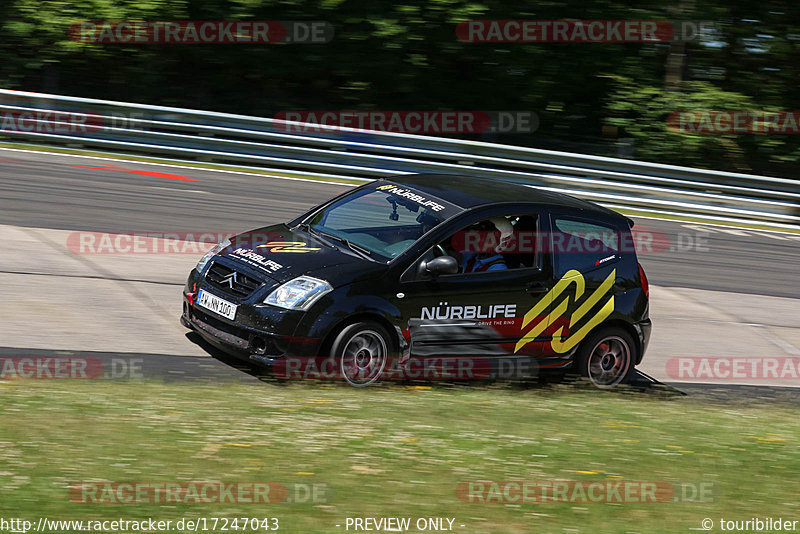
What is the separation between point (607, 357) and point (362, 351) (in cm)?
254

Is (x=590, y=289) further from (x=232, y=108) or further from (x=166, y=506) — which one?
(x=232, y=108)

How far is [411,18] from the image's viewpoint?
2036 cm

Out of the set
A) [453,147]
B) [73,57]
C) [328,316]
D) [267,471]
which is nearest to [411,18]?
[453,147]

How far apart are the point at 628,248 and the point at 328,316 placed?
3.08 m

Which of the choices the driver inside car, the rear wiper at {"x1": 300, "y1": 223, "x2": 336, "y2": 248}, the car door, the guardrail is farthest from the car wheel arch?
the guardrail

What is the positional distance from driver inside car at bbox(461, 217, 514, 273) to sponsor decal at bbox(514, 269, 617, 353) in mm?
510

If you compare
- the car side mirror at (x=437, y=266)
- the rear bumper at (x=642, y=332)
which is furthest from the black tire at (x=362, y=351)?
the rear bumper at (x=642, y=332)

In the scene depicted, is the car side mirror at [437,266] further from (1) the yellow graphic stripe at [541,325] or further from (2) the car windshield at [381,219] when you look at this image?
(1) the yellow graphic stripe at [541,325]

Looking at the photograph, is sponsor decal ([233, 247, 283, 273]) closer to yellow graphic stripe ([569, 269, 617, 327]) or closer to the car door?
the car door

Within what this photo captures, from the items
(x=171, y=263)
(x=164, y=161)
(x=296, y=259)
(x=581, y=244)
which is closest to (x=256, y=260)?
(x=296, y=259)

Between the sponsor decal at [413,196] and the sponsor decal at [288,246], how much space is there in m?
0.99

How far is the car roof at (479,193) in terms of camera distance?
26.5 ft

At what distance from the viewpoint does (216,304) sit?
294 inches

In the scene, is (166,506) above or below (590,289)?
below
